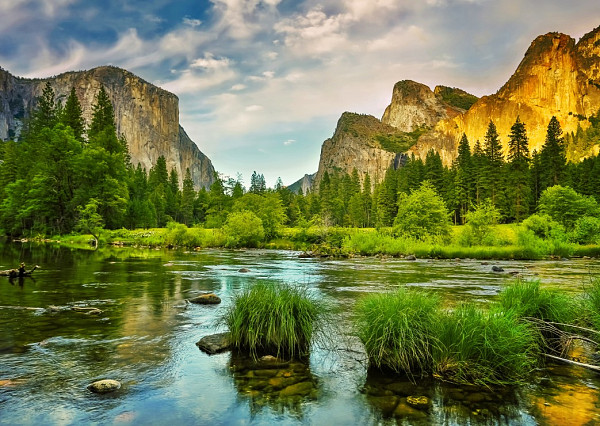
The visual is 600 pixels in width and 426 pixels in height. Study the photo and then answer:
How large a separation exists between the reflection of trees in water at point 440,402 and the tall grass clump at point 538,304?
2499mm

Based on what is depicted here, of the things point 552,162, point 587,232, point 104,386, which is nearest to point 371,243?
point 587,232

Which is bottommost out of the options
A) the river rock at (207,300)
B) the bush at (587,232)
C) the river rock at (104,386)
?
the river rock at (104,386)

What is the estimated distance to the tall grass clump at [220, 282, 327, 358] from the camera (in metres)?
8.30

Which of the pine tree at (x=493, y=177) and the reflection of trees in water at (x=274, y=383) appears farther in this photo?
the pine tree at (x=493, y=177)

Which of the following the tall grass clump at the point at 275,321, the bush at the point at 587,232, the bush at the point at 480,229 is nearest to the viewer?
the tall grass clump at the point at 275,321

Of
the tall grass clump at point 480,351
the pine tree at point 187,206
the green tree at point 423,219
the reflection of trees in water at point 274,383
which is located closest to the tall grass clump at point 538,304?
the tall grass clump at point 480,351

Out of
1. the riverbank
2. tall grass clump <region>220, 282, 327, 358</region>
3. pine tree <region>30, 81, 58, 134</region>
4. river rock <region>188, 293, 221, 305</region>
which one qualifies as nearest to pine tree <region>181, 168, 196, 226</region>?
pine tree <region>30, 81, 58, 134</region>

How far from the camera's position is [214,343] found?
8.97 meters

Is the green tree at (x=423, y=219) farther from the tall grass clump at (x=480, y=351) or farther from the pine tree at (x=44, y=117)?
the pine tree at (x=44, y=117)

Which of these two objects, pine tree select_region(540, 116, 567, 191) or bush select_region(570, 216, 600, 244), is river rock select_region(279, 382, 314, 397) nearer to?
bush select_region(570, 216, 600, 244)

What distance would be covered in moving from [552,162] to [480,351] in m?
83.0

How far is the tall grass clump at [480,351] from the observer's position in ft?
22.8

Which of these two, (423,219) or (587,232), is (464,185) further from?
(423,219)

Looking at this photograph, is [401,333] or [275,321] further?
[275,321]
